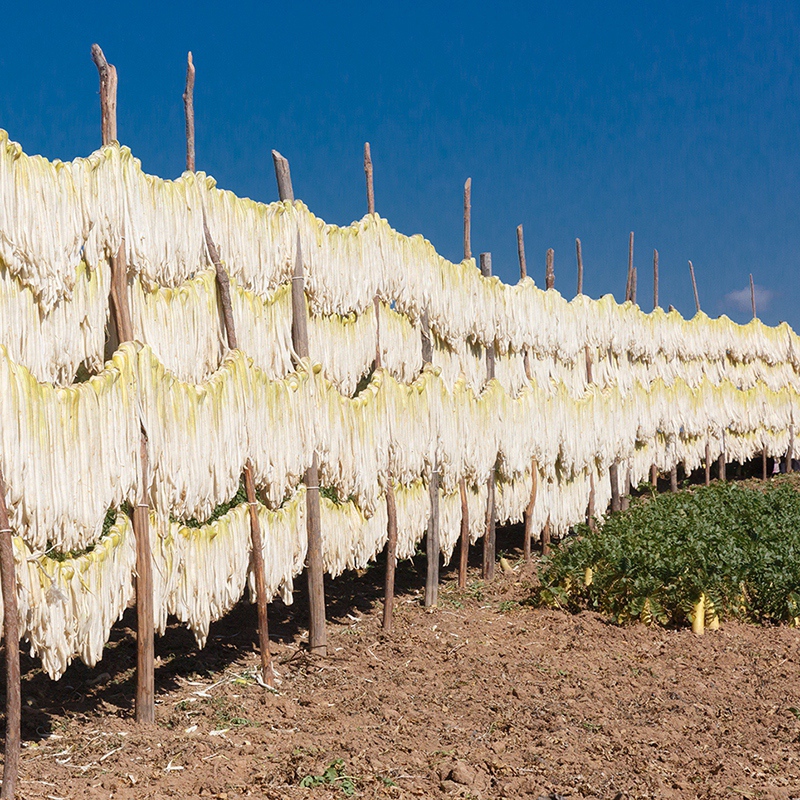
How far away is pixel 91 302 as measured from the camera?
4.95 meters

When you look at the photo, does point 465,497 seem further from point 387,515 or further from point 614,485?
point 614,485

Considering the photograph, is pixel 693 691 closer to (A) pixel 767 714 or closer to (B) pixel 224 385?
(A) pixel 767 714

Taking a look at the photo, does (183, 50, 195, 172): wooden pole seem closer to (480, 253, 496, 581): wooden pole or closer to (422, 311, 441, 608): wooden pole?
(422, 311, 441, 608): wooden pole

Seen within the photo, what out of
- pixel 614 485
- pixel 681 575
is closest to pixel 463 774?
pixel 681 575

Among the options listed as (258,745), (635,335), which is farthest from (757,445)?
(258,745)

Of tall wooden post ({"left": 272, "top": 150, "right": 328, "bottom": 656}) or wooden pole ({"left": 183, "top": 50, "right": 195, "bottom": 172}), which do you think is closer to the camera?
wooden pole ({"left": 183, "top": 50, "right": 195, "bottom": 172})

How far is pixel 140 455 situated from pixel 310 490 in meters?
1.78

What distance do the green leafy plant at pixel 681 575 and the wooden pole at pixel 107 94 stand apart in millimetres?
5385

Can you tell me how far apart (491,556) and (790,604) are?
312 cm

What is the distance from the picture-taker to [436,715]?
5613 mm

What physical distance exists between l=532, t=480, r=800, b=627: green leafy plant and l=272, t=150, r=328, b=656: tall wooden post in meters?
2.45

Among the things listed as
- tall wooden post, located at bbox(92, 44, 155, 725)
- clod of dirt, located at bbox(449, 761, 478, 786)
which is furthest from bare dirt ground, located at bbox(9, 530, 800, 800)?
tall wooden post, located at bbox(92, 44, 155, 725)

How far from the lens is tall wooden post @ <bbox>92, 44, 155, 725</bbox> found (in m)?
5.10

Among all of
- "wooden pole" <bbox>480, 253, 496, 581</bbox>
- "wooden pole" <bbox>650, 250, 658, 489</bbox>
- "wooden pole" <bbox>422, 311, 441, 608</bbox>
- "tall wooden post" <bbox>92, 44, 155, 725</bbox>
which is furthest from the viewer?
"wooden pole" <bbox>650, 250, 658, 489</bbox>
